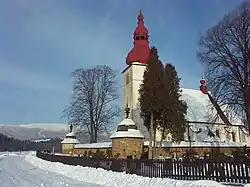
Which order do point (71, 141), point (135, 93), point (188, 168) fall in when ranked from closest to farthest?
point (188, 168) < point (71, 141) < point (135, 93)

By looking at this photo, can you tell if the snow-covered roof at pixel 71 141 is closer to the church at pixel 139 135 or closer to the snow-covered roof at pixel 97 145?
the church at pixel 139 135

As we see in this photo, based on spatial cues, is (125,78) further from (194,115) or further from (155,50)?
(155,50)

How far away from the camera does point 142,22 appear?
47.9 meters

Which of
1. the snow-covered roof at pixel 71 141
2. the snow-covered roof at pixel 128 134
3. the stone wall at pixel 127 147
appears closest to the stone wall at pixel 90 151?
the snow-covered roof at pixel 71 141

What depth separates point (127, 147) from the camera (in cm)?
2812

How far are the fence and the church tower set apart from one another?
2732 cm

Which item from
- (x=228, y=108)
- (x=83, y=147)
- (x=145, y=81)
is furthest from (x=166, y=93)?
(x=83, y=147)

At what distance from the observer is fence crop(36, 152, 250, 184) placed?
1115 centimetres

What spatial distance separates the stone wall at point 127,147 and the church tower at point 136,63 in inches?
609

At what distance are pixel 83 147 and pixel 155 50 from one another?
15.7 m

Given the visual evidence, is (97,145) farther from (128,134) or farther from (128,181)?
(128,181)

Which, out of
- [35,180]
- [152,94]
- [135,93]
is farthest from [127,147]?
[135,93]

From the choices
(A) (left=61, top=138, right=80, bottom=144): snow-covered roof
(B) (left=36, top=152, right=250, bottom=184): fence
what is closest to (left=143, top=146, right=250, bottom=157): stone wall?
(A) (left=61, top=138, right=80, bottom=144): snow-covered roof

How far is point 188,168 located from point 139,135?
1600 centimetres
